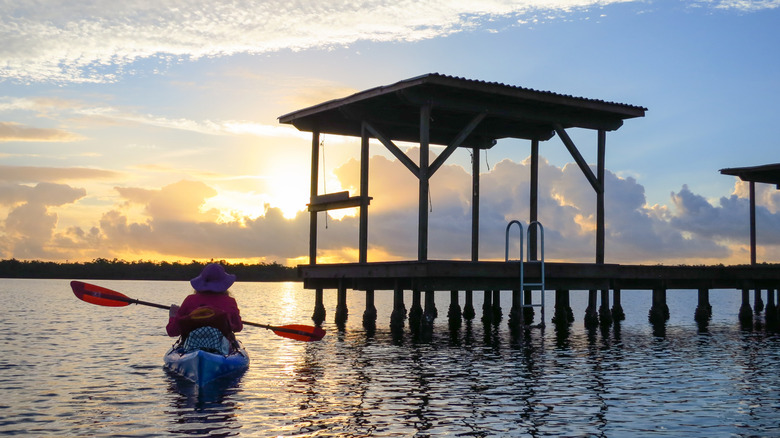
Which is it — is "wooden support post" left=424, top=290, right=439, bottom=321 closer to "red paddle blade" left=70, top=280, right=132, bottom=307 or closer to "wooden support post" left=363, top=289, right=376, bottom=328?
"wooden support post" left=363, top=289, right=376, bottom=328

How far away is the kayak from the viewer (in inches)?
584

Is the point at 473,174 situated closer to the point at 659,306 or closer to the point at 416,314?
the point at 416,314

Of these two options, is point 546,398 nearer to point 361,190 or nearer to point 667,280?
point 361,190

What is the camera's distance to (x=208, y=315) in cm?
1558

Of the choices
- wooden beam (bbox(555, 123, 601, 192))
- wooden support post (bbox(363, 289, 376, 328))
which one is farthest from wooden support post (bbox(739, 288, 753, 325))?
wooden support post (bbox(363, 289, 376, 328))

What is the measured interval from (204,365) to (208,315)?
1.08 meters

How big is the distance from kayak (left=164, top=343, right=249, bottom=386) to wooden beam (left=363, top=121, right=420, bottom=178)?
29.1 feet

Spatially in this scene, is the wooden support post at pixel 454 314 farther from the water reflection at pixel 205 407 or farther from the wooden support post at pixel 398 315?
the water reflection at pixel 205 407

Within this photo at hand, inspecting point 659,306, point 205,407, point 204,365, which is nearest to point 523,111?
point 659,306

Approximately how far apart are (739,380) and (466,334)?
12371 mm

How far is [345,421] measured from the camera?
11.9m

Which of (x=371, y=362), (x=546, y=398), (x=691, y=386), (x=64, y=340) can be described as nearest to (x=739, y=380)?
(x=691, y=386)

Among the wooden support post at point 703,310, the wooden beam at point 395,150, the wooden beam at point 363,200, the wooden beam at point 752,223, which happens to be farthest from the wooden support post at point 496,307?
the wooden beam at point 752,223

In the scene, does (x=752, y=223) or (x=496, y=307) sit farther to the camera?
(x=752, y=223)
